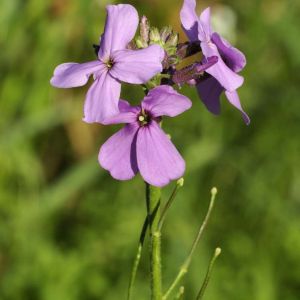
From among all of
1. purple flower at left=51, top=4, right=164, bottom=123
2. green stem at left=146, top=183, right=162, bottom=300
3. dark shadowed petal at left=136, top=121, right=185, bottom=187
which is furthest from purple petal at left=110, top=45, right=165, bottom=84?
green stem at left=146, top=183, right=162, bottom=300

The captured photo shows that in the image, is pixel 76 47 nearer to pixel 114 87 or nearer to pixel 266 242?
pixel 266 242

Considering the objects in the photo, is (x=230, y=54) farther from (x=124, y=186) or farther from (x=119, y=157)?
(x=124, y=186)

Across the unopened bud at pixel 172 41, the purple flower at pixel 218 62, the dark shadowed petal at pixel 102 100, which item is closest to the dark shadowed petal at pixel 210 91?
the purple flower at pixel 218 62

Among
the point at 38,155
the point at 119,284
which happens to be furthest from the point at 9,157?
the point at 119,284

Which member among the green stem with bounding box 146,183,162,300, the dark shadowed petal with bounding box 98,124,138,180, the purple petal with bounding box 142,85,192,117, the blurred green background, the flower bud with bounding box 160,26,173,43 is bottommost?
the blurred green background

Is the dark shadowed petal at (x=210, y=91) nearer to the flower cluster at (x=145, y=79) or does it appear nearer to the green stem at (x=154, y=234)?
the flower cluster at (x=145, y=79)

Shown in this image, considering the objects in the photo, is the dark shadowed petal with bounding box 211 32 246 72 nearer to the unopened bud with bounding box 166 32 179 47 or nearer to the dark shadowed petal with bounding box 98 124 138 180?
the unopened bud with bounding box 166 32 179 47
